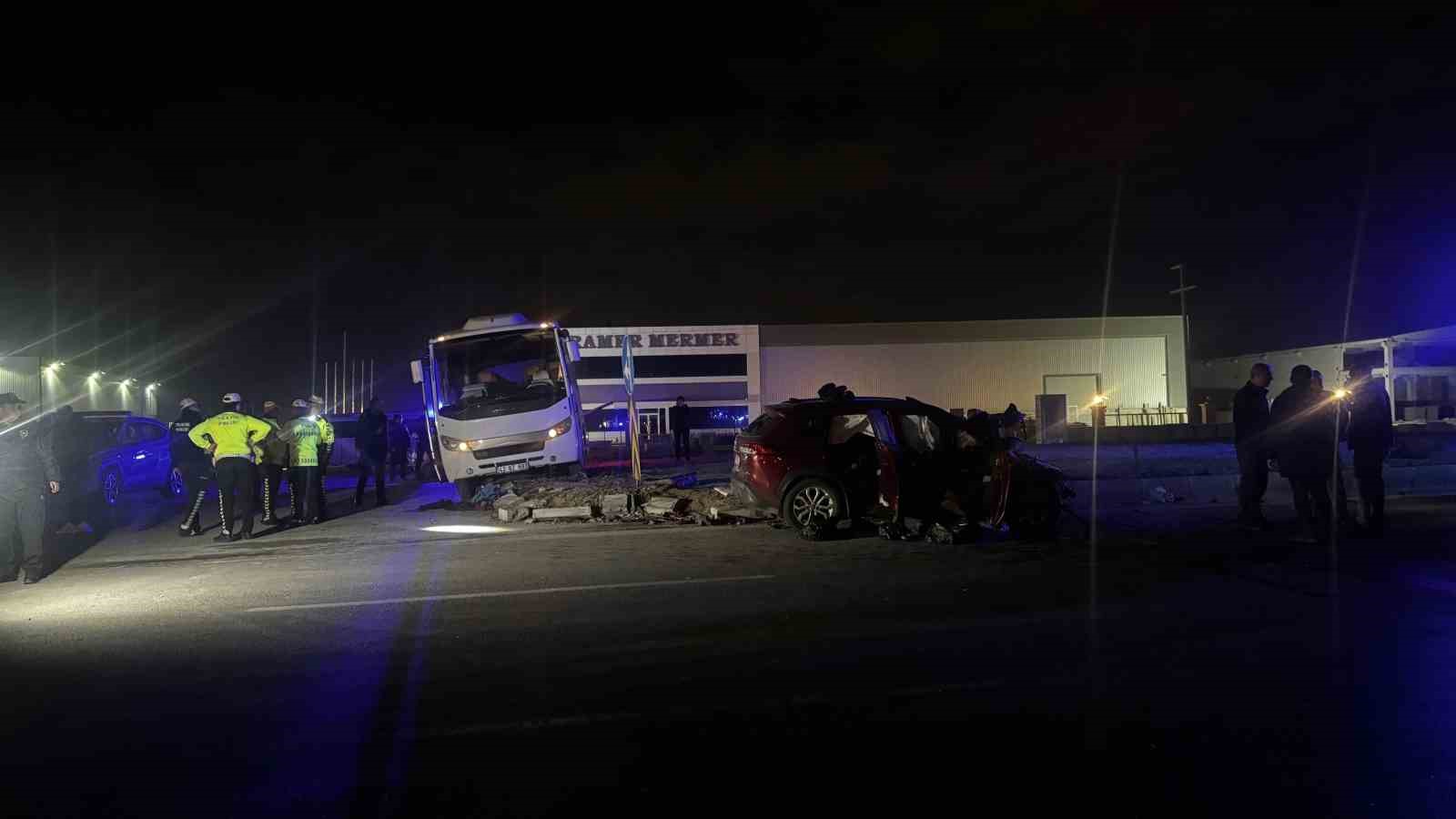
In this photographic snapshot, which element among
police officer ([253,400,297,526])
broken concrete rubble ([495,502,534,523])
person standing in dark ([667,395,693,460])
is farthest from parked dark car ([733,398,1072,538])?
person standing in dark ([667,395,693,460])

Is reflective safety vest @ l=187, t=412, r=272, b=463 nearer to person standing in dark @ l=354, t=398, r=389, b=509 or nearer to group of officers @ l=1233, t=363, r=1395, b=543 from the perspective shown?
person standing in dark @ l=354, t=398, r=389, b=509

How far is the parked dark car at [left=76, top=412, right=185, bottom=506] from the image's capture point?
1426 cm

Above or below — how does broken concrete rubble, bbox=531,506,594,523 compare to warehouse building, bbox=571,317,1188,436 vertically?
below

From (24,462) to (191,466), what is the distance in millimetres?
4381

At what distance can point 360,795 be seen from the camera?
12.0 feet

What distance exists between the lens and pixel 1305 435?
908cm

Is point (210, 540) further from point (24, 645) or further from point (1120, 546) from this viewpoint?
point (1120, 546)

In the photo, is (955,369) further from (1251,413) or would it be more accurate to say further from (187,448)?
(187,448)

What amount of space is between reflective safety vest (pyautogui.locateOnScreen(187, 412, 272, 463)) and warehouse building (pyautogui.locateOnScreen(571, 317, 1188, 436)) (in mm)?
27125

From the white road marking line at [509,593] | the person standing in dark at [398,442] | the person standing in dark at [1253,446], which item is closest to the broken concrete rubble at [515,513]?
the white road marking line at [509,593]

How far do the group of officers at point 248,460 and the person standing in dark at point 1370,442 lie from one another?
12.9 meters

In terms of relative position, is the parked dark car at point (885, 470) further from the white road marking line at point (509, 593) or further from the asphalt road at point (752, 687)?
the white road marking line at point (509, 593)

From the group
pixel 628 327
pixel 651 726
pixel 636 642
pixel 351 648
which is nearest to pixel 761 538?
pixel 636 642

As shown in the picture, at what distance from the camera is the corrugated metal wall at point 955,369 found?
3881 centimetres
